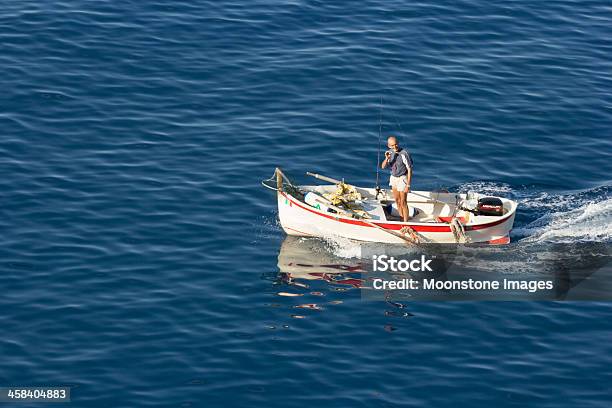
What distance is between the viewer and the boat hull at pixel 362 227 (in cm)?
3784

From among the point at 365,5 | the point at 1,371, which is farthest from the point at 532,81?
the point at 1,371

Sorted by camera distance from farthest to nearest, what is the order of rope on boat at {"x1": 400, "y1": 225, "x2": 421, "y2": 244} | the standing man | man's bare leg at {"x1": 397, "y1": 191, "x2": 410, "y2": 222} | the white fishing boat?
man's bare leg at {"x1": 397, "y1": 191, "x2": 410, "y2": 222}, the standing man, the white fishing boat, rope on boat at {"x1": 400, "y1": 225, "x2": 421, "y2": 244}

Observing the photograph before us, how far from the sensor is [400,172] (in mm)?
38281

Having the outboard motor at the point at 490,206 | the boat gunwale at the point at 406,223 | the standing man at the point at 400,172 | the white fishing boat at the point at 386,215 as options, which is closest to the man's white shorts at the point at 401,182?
the standing man at the point at 400,172

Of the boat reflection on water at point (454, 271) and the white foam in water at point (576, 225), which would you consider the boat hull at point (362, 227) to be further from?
the white foam in water at point (576, 225)

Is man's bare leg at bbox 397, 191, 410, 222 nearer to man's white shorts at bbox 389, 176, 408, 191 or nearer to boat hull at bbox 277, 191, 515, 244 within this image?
man's white shorts at bbox 389, 176, 408, 191

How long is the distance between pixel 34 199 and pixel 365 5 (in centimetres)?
2123

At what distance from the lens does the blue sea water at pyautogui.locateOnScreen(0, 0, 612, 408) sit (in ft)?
101

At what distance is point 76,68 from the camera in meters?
47.7

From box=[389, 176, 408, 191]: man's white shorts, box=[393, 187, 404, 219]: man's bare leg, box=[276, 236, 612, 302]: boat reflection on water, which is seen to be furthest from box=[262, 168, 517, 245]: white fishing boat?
box=[389, 176, 408, 191]: man's white shorts

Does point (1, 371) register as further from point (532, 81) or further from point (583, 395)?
point (532, 81)

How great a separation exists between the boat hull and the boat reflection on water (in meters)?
0.29

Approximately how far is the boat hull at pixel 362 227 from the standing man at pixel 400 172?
1007 millimetres

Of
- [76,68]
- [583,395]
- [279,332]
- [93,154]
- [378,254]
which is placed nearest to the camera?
[583,395]
